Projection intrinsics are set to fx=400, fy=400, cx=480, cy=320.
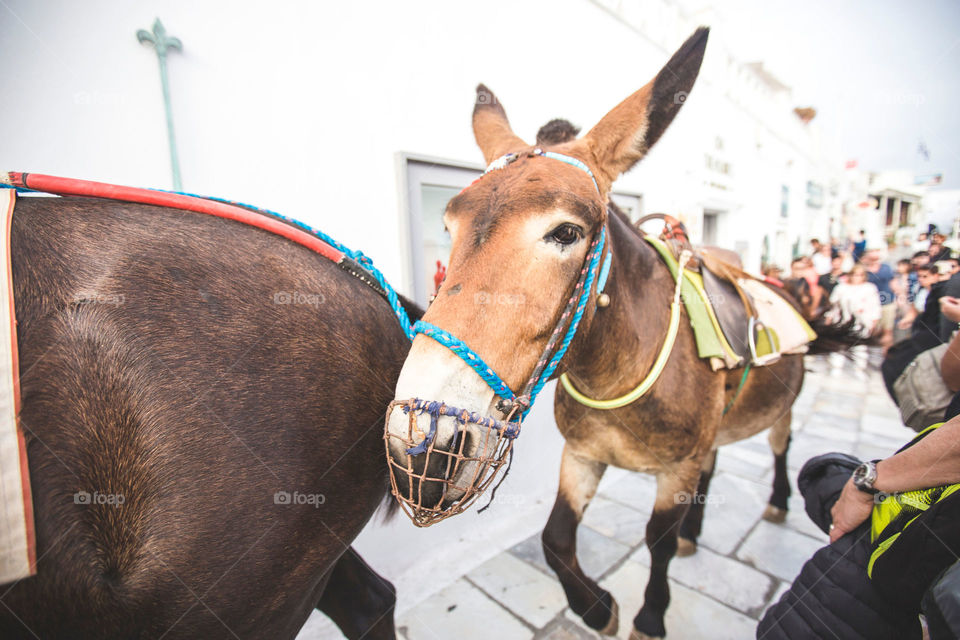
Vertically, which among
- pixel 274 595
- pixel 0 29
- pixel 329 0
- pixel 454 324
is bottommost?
pixel 274 595

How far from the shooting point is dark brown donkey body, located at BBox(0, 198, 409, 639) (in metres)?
0.84

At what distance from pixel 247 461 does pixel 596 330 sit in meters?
1.26

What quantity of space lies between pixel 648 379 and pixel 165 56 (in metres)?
2.77

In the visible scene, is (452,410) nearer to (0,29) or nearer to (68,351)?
(68,351)

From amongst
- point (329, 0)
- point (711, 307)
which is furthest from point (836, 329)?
point (329, 0)

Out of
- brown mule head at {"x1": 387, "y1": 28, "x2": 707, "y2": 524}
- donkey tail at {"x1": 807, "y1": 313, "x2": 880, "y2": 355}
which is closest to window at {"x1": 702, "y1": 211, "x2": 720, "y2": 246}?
donkey tail at {"x1": 807, "y1": 313, "x2": 880, "y2": 355}

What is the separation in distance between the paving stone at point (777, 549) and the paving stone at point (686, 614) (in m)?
0.61

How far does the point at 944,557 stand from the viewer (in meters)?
1.04

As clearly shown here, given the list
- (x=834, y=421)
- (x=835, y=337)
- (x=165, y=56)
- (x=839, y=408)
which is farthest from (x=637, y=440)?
(x=839, y=408)

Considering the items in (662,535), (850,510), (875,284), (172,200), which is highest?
(172,200)

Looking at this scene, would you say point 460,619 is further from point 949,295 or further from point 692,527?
point 949,295

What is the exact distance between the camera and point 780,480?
3.48m

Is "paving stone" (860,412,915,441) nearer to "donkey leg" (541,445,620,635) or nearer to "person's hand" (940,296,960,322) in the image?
"person's hand" (940,296,960,322)

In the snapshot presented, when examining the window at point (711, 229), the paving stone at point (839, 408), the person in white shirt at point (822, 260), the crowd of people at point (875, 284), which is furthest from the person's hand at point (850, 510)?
the person in white shirt at point (822, 260)
